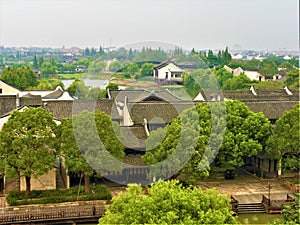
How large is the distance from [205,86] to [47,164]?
1431 centimetres

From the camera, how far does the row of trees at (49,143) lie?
544 inches

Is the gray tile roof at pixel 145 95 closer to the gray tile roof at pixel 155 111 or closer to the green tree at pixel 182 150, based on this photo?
the gray tile roof at pixel 155 111

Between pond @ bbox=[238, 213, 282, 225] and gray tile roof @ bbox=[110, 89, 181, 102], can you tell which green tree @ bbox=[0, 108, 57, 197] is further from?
gray tile roof @ bbox=[110, 89, 181, 102]

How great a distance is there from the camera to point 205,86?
85.7 ft

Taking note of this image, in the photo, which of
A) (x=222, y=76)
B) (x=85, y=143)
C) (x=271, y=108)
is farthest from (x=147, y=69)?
(x=222, y=76)

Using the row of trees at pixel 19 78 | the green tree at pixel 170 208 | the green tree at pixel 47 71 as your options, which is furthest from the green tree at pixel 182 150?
the green tree at pixel 47 71

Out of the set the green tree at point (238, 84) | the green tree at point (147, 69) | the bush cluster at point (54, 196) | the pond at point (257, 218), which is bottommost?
the pond at point (257, 218)

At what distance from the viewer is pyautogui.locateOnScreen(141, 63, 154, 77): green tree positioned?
662 inches

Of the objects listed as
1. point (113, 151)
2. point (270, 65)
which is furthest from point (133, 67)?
point (270, 65)

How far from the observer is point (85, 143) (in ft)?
46.5

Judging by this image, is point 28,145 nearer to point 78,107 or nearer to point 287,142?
A: point 78,107

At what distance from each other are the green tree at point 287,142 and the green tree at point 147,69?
5645mm

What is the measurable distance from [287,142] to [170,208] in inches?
361

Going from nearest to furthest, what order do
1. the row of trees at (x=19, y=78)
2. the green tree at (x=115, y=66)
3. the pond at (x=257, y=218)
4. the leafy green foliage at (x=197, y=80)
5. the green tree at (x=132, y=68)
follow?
the pond at (x=257, y=218) < the green tree at (x=115, y=66) < the green tree at (x=132, y=68) < the leafy green foliage at (x=197, y=80) < the row of trees at (x=19, y=78)
